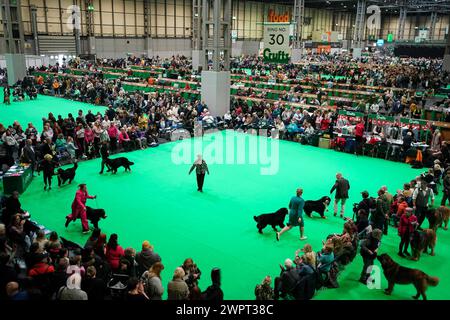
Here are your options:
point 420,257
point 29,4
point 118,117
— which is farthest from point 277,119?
point 29,4

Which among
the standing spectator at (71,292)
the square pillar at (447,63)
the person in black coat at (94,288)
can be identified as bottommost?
the person in black coat at (94,288)

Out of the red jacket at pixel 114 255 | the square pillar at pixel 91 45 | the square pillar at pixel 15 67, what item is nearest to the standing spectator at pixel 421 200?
the red jacket at pixel 114 255

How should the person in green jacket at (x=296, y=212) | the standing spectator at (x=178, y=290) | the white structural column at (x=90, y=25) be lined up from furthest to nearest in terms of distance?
the white structural column at (x=90, y=25) → the person in green jacket at (x=296, y=212) → the standing spectator at (x=178, y=290)

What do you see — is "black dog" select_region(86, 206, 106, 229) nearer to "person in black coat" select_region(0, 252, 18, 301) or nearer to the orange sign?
"person in black coat" select_region(0, 252, 18, 301)

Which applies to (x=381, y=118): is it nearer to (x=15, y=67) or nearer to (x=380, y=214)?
(x=380, y=214)

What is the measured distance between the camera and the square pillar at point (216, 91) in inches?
845

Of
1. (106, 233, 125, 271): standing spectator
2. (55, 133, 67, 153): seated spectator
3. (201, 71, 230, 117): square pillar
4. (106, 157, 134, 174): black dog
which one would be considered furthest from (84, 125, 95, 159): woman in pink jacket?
(106, 233, 125, 271): standing spectator

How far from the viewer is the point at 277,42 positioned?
46.0ft

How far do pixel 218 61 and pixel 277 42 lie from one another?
7580 millimetres

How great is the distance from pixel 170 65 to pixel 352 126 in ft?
91.4

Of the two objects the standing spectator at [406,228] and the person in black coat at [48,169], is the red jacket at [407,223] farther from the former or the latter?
the person in black coat at [48,169]

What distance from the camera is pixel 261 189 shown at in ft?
41.5

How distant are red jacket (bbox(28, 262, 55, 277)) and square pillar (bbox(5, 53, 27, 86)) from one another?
1155 inches

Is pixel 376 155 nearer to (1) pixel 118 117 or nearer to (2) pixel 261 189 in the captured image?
(2) pixel 261 189
